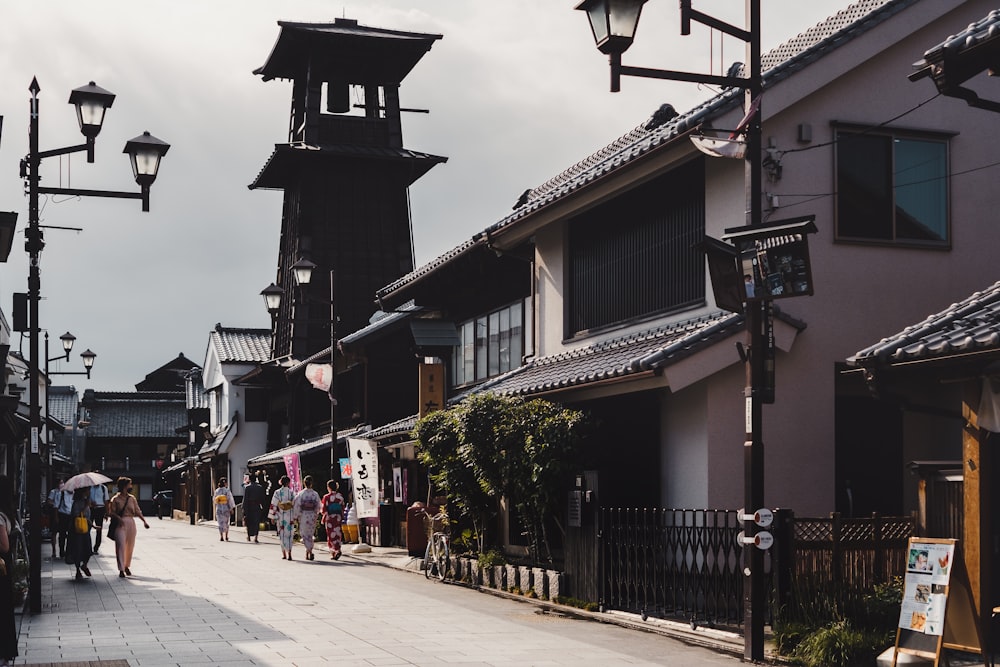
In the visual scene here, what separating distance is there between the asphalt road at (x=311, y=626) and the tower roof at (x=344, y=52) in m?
25.4

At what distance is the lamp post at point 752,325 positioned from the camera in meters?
11.6

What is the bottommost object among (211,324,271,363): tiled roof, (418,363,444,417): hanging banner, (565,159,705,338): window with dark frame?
(418,363,444,417): hanging banner

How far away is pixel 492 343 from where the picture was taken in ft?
87.5

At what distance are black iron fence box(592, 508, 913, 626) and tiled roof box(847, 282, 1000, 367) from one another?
1.84 metres

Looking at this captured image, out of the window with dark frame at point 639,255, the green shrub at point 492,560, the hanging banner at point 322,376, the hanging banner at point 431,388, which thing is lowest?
the green shrub at point 492,560

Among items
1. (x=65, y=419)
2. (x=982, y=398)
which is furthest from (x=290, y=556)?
(x=65, y=419)

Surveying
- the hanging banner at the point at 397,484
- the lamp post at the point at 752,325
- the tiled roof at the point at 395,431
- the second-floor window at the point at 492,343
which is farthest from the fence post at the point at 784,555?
the hanging banner at the point at 397,484

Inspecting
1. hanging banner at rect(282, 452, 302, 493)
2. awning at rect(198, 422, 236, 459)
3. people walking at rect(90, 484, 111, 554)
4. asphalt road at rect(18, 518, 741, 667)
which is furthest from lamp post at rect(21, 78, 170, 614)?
awning at rect(198, 422, 236, 459)

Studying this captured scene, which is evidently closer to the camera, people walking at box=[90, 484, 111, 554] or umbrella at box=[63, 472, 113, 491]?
umbrella at box=[63, 472, 113, 491]

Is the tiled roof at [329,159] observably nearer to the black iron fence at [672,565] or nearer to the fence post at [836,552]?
the black iron fence at [672,565]

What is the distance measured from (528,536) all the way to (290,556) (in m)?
9.62

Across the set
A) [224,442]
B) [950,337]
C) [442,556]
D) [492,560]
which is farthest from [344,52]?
[950,337]

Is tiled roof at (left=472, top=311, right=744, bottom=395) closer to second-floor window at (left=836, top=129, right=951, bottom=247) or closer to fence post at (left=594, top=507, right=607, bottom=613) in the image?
fence post at (left=594, top=507, right=607, bottom=613)

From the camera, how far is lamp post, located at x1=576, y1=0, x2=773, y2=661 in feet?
38.1
